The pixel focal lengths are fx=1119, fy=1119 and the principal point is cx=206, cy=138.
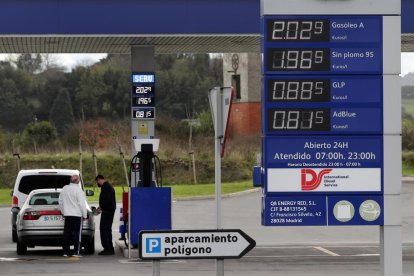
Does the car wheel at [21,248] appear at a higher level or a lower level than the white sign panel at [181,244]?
lower

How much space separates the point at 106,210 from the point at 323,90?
389 inches

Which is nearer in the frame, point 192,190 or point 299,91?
point 299,91

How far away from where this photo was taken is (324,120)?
1427cm

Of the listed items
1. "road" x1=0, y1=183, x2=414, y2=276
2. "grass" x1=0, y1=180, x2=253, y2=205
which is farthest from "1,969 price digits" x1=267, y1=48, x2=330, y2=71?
"grass" x1=0, y1=180, x2=253, y2=205

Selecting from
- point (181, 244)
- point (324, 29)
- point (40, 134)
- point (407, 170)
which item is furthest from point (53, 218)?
point (40, 134)

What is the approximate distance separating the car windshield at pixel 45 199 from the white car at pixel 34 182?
7.99 feet

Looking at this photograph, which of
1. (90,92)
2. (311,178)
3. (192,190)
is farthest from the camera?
(90,92)

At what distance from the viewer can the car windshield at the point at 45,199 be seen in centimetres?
2364

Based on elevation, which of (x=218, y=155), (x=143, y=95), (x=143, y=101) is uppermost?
(x=143, y=95)

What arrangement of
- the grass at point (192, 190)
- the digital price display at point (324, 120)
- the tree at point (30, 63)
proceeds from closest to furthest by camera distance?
the digital price display at point (324, 120)
the grass at point (192, 190)
the tree at point (30, 63)

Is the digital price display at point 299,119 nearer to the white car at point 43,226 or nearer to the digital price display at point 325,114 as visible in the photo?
the digital price display at point 325,114

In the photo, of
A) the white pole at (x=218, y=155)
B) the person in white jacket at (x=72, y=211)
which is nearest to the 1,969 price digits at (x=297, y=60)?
the white pole at (x=218, y=155)

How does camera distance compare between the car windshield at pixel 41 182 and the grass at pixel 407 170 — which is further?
the grass at pixel 407 170

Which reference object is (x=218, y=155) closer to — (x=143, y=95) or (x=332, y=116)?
(x=332, y=116)
